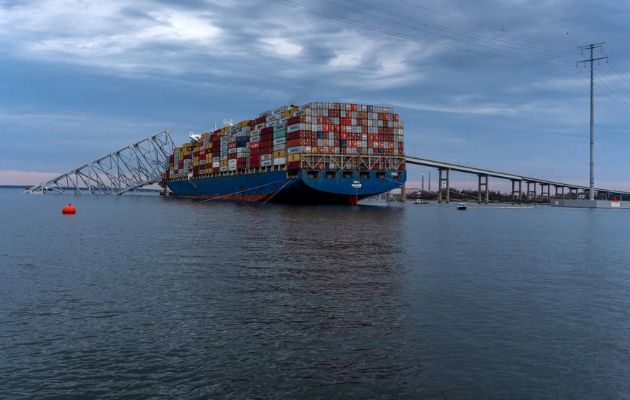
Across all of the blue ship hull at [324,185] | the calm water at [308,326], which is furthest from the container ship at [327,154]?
the calm water at [308,326]

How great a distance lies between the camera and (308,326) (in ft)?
63.7

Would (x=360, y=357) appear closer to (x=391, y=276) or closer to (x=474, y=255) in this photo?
(x=391, y=276)

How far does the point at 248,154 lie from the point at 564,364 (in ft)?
459

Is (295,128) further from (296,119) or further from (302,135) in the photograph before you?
(302,135)

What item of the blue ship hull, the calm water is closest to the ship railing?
the blue ship hull

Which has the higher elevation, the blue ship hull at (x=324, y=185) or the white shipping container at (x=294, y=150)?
the white shipping container at (x=294, y=150)

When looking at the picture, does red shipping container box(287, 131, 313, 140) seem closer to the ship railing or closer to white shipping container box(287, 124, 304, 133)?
white shipping container box(287, 124, 304, 133)

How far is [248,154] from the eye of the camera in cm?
15200

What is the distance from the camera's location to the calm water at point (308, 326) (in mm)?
14211

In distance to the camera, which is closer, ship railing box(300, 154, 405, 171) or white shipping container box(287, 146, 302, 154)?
ship railing box(300, 154, 405, 171)

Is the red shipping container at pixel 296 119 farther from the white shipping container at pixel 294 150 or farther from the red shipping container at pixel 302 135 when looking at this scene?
the white shipping container at pixel 294 150

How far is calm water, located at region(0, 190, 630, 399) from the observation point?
14211 mm

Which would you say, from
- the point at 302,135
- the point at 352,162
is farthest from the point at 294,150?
the point at 352,162

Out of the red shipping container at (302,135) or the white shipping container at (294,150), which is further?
the red shipping container at (302,135)
